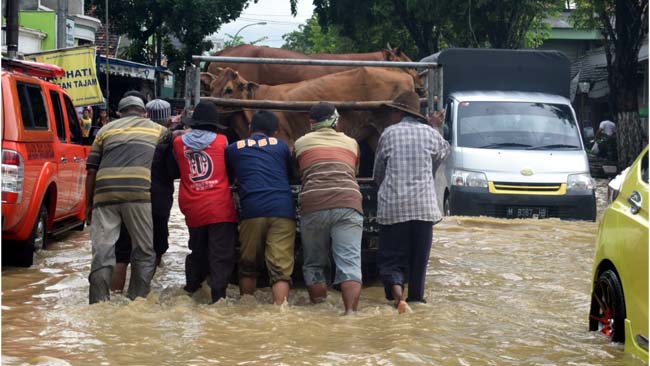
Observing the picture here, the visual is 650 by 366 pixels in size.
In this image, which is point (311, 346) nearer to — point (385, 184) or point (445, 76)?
point (385, 184)

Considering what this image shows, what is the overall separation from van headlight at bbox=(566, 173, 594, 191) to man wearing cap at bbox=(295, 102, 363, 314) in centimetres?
668

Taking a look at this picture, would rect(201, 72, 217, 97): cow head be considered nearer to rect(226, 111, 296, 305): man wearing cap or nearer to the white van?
rect(226, 111, 296, 305): man wearing cap

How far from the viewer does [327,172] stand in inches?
325

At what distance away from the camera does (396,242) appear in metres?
8.38

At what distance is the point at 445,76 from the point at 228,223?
8.55 metres

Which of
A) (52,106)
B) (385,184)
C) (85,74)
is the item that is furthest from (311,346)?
(85,74)

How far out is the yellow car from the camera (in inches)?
227

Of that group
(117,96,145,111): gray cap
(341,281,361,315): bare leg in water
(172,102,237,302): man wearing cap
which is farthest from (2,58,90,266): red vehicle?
(341,281,361,315): bare leg in water

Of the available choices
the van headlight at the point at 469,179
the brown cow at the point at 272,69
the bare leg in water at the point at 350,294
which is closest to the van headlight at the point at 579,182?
the van headlight at the point at 469,179

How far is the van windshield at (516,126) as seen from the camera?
14.9 m

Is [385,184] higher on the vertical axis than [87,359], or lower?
higher

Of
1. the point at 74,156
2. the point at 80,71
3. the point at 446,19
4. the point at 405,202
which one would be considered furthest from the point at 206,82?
the point at 446,19

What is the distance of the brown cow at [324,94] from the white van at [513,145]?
466 centimetres

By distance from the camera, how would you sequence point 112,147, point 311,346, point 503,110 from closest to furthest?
point 311,346 → point 112,147 → point 503,110
